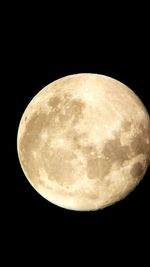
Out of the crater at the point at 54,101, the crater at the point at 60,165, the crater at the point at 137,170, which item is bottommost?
the crater at the point at 137,170

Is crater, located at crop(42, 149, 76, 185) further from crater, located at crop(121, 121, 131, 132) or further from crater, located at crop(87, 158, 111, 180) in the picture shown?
crater, located at crop(121, 121, 131, 132)

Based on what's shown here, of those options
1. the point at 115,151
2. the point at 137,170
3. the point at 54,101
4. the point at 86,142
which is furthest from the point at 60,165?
the point at 137,170

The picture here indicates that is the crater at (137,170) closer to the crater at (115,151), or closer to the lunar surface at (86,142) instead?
the lunar surface at (86,142)

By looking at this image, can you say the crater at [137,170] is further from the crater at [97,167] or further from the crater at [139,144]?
the crater at [97,167]

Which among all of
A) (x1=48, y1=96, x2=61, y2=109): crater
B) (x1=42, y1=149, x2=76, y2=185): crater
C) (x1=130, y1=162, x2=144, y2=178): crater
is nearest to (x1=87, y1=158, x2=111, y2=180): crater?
(x1=42, y1=149, x2=76, y2=185): crater

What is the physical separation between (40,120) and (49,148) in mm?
334

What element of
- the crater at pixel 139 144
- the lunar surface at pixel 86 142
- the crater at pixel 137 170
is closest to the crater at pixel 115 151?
the lunar surface at pixel 86 142

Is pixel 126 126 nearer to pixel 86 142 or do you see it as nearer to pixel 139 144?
pixel 139 144

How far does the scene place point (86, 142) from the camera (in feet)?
12.7

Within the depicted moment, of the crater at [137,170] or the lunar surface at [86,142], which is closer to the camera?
the lunar surface at [86,142]

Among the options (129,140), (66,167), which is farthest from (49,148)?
(129,140)

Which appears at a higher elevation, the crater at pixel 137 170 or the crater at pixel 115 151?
the crater at pixel 115 151

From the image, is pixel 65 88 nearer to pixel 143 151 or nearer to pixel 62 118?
pixel 62 118

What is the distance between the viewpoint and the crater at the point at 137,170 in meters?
4.11
